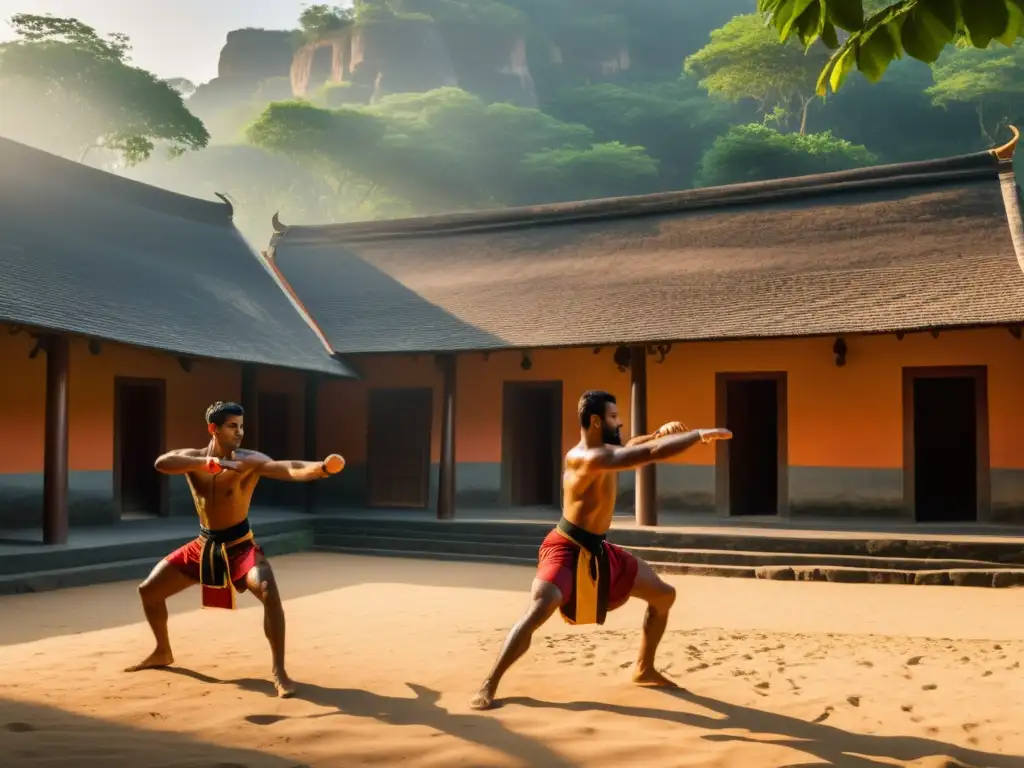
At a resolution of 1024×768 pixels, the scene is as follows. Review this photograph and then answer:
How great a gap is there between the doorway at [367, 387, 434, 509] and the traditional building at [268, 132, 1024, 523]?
33 millimetres

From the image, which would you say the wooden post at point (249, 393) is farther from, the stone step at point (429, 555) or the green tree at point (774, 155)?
the green tree at point (774, 155)

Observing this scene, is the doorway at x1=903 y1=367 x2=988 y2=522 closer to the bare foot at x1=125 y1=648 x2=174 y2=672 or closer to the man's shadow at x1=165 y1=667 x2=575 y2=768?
the man's shadow at x1=165 y1=667 x2=575 y2=768

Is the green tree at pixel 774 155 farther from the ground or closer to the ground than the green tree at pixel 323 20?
closer to the ground

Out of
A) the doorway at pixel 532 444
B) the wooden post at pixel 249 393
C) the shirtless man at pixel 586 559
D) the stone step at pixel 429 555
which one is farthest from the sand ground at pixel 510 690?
the doorway at pixel 532 444

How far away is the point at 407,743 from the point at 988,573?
25.1 ft

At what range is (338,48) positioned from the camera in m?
71.5

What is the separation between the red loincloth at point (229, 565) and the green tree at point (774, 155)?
124 feet

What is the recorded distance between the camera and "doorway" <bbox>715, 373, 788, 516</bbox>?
13.9 metres

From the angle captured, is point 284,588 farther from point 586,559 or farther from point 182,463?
point 586,559

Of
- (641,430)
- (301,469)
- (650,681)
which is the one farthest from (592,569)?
(641,430)

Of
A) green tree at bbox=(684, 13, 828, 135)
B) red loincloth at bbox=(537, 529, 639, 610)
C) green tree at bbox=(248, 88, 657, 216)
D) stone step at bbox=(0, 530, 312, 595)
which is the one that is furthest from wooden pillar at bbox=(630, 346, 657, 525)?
green tree at bbox=(684, 13, 828, 135)

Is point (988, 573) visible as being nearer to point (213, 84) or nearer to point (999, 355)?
point (999, 355)

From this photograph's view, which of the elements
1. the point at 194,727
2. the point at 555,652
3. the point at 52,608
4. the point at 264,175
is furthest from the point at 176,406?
the point at 264,175

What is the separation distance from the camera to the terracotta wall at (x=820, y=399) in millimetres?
12617
